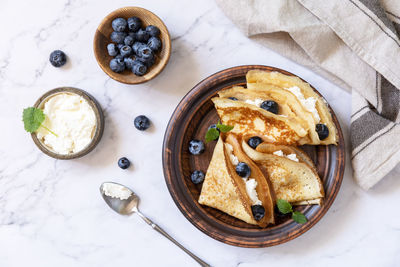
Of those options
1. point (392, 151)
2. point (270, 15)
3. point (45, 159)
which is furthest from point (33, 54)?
point (392, 151)

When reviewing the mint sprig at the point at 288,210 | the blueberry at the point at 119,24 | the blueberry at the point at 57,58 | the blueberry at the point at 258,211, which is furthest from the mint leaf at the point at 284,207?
the blueberry at the point at 57,58

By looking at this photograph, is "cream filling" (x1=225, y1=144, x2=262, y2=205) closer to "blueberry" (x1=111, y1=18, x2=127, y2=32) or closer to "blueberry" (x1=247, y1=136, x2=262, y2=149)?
"blueberry" (x1=247, y1=136, x2=262, y2=149)

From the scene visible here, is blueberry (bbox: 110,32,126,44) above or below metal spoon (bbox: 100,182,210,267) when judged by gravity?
above

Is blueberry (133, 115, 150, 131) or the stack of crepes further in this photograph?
blueberry (133, 115, 150, 131)

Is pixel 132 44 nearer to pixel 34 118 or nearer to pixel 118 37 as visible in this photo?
pixel 118 37

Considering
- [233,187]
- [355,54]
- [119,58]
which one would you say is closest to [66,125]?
[119,58]

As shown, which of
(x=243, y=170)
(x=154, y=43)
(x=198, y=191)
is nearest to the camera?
(x=243, y=170)

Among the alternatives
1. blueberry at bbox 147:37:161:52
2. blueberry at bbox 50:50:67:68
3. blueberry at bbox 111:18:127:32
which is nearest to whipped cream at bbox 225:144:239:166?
blueberry at bbox 147:37:161:52

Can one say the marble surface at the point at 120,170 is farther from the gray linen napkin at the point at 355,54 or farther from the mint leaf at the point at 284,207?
the mint leaf at the point at 284,207
